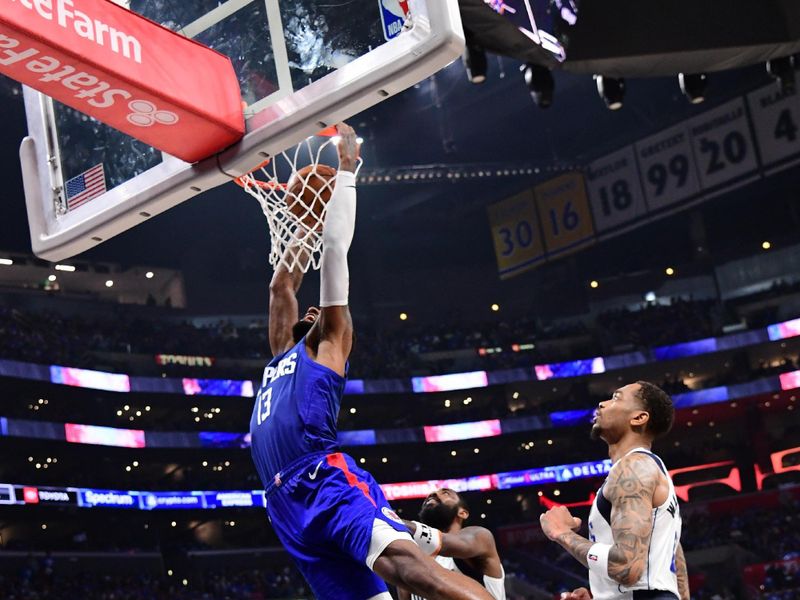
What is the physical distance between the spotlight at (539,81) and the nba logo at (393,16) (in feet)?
15.4

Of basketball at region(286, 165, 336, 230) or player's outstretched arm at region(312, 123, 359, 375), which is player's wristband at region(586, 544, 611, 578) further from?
basketball at region(286, 165, 336, 230)

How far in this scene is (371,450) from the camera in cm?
3547

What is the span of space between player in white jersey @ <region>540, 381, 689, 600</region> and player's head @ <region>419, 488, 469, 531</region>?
1.38 meters

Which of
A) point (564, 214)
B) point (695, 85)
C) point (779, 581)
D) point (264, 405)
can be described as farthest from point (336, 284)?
point (564, 214)

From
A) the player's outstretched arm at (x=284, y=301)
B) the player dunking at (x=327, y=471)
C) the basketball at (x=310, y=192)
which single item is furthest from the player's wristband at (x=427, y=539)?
the basketball at (x=310, y=192)

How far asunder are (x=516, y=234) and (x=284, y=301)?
28386 mm

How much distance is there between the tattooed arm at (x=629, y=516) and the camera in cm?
390

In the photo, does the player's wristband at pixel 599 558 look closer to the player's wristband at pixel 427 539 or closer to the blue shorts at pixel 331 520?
the blue shorts at pixel 331 520

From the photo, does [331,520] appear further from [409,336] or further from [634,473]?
[409,336]

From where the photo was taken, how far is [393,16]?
3.96m

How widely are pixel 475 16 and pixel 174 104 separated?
3077mm

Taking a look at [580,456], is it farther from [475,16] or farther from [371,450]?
[475,16]

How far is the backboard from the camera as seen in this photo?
387 cm

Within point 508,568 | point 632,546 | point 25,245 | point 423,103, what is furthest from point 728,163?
point 632,546
